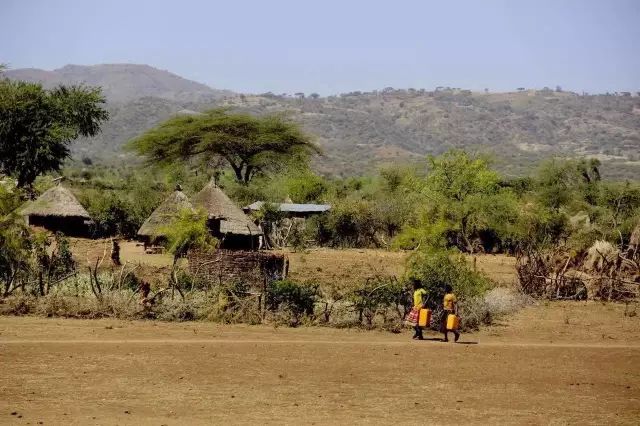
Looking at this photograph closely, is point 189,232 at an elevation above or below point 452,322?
above

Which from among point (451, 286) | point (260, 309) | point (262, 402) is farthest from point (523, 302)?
point (262, 402)

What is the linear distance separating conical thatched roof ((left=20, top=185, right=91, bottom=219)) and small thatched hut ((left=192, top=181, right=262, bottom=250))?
7.96m

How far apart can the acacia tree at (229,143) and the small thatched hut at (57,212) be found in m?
18.5

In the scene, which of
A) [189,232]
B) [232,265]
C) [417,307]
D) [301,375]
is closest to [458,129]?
[189,232]

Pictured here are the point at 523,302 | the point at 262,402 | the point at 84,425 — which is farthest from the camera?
the point at 523,302

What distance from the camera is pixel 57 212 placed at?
36500 millimetres

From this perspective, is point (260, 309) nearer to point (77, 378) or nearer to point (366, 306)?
point (366, 306)

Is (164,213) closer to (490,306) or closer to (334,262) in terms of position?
(334,262)

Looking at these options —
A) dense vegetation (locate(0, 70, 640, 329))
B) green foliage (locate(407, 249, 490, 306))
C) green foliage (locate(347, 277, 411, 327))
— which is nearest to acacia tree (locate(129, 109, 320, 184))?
dense vegetation (locate(0, 70, 640, 329))

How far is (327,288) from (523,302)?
5.74 metres

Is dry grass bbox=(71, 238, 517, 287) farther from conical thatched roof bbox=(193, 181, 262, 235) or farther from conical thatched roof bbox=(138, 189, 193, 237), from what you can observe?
conical thatched roof bbox=(193, 181, 262, 235)

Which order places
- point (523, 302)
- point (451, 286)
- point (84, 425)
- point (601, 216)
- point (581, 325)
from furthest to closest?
1. point (601, 216)
2. point (523, 302)
3. point (581, 325)
4. point (451, 286)
5. point (84, 425)

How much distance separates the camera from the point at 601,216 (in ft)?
160

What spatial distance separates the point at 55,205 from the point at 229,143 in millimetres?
20926
